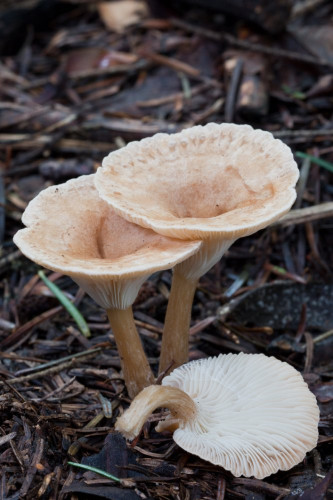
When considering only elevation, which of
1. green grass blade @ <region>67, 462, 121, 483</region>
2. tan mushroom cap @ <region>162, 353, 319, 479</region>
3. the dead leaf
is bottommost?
tan mushroom cap @ <region>162, 353, 319, 479</region>

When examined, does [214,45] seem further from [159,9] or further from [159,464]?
[159,464]

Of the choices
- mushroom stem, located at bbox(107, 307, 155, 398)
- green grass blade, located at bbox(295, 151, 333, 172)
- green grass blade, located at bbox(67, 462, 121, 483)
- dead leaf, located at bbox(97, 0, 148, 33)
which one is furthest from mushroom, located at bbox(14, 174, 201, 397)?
dead leaf, located at bbox(97, 0, 148, 33)

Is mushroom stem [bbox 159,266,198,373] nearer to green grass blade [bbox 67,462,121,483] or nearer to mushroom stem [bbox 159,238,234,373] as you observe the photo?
mushroom stem [bbox 159,238,234,373]

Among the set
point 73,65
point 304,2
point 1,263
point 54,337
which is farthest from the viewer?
point 73,65

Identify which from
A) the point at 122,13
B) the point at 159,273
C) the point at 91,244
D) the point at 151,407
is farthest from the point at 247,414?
the point at 122,13

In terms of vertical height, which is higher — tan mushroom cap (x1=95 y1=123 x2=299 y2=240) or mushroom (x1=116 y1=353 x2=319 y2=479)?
tan mushroom cap (x1=95 y1=123 x2=299 y2=240)

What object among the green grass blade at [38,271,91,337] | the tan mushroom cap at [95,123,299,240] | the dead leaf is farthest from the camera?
the dead leaf

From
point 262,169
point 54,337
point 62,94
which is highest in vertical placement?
point 262,169

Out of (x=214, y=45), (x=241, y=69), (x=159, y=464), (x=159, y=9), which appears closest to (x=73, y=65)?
(x=159, y=9)

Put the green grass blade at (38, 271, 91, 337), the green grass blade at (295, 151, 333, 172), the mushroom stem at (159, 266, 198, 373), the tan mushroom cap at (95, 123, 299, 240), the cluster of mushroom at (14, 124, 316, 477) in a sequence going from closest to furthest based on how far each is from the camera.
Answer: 1. the cluster of mushroom at (14, 124, 316, 477)
2. the tan mushroom cap at (95, 123, 299, 240)
3. the mushroom stem at (159, 266, 198, 373)
4. the green grass blade at (38, 271, 91, 337)
5. the green grass blade at (295, 151, 333, 172)
